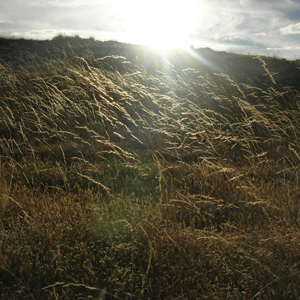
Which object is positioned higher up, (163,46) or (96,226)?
(163,46)

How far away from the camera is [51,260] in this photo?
156 cm

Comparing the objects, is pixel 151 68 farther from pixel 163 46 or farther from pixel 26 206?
pixel 26 206

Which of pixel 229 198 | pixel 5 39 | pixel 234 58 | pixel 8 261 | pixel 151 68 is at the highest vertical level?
pixel 5 39

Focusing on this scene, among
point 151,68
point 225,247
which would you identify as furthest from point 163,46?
point 225,247

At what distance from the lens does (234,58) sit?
1005 centimetres

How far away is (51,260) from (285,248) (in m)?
1.53

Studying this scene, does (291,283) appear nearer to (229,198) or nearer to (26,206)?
(229,198)

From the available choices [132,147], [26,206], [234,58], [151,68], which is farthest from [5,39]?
[26,206]

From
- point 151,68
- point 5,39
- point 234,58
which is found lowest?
point 151,68

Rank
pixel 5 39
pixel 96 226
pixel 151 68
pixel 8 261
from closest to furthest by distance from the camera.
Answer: pixel 8 261, pixel 96 226, pixel 151 68, pixel 5 39

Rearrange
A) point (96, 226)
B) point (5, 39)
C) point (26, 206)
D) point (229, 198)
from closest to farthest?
1. point (96, 226)
2. point (26, 206)
3. point (229, 198)
4. point (5, 39)

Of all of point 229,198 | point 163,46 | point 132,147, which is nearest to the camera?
point 229,198

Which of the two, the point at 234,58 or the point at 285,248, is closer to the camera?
the point at 285,248

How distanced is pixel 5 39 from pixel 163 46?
8797mm
